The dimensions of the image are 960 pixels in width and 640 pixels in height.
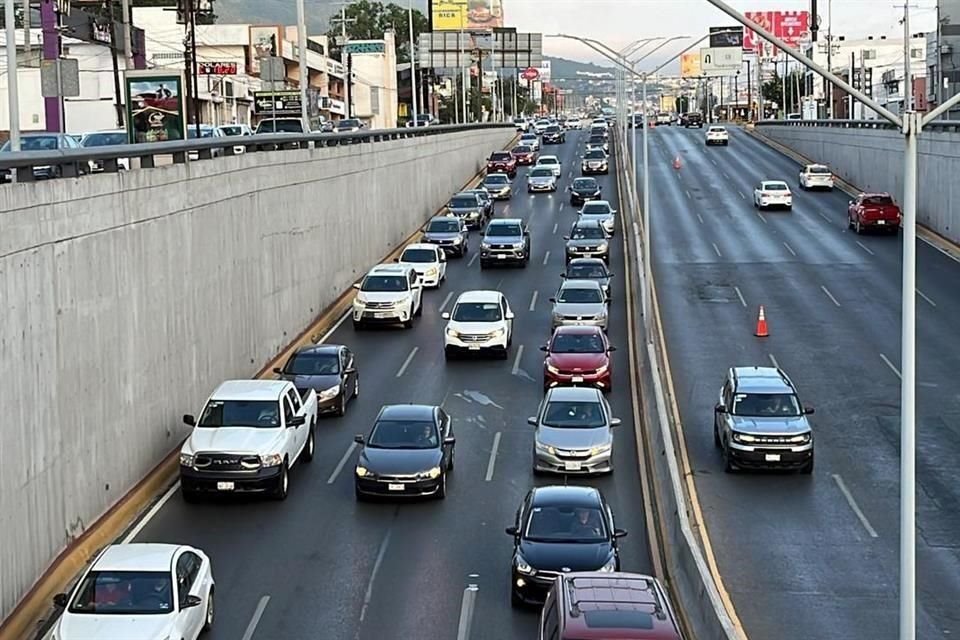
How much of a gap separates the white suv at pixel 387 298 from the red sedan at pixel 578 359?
7.97 metres

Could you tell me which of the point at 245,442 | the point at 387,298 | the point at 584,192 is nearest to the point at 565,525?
the point at 245,442

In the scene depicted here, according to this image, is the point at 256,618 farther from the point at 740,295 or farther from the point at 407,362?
the point at 740,295

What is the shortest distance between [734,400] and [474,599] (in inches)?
372

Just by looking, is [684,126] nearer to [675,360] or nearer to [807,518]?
[675,360]

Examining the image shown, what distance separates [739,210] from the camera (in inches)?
2689

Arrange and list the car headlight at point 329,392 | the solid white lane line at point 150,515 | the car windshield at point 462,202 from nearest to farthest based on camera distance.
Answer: the solid white lane line at point 150,515, the car headlight at point 329,392, the car windshield at point 462,202

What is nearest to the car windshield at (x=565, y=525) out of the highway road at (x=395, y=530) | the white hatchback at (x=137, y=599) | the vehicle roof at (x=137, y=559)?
the highway road at (x=395, y=530)

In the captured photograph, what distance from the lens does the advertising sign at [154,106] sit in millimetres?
37188

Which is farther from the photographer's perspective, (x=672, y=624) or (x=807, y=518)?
(x=807, y=518)

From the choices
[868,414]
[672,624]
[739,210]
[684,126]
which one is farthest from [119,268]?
[684,126]

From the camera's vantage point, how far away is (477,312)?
38.6m

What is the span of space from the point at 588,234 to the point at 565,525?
33931mm

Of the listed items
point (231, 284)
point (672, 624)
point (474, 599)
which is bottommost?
point (474, 599)

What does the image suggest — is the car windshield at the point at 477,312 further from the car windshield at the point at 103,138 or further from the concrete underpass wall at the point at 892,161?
the concrete underpass wall at the point at 892,161
